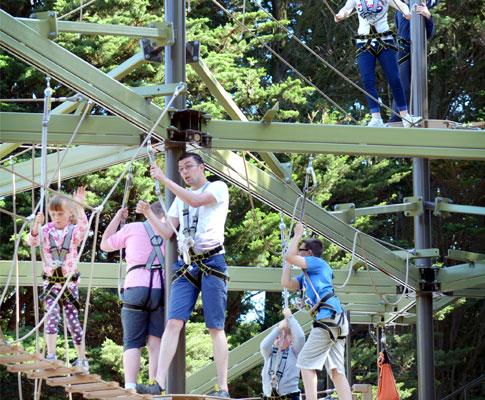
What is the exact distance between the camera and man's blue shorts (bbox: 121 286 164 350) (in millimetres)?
9383

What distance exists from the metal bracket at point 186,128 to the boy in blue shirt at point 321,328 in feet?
3.80

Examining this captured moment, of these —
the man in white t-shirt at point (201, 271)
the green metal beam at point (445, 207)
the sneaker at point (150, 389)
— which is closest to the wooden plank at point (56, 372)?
the sneaker at point (150, 389)

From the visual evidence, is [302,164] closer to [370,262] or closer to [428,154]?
[370,262]

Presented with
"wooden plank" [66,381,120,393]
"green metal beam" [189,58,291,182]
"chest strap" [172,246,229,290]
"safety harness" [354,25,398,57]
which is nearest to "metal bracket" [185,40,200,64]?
"green metal beam" [189,58,291,182]

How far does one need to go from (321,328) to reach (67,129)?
2.37 m

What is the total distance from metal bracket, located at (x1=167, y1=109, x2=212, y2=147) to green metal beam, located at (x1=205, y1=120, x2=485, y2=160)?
0.45ft

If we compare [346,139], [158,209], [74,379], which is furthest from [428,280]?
[74,379]

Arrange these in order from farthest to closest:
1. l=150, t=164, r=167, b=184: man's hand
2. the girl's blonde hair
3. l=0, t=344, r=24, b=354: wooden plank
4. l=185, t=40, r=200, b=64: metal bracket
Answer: l=185, t=40, r=200, b=64: metal bracket
the girl's blonde hair
l=150, t=164, r=167, b=184: man's hand
l=0, t=344, r=24, b=354: wooden plank

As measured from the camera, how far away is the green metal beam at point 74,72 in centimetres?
900

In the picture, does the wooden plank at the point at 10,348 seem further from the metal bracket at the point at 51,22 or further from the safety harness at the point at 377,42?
the safety harness at the point at 377,42

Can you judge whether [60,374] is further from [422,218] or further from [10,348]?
[422,218]

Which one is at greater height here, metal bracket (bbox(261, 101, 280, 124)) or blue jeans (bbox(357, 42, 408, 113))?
blue jeans (bbox(357, 42, 408, 113))

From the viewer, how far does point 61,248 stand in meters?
9.29

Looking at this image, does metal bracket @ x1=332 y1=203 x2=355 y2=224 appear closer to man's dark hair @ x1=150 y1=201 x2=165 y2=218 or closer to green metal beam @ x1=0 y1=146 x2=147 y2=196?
green metal beam @ x1=0 y1=146 x2=147 y2=196
